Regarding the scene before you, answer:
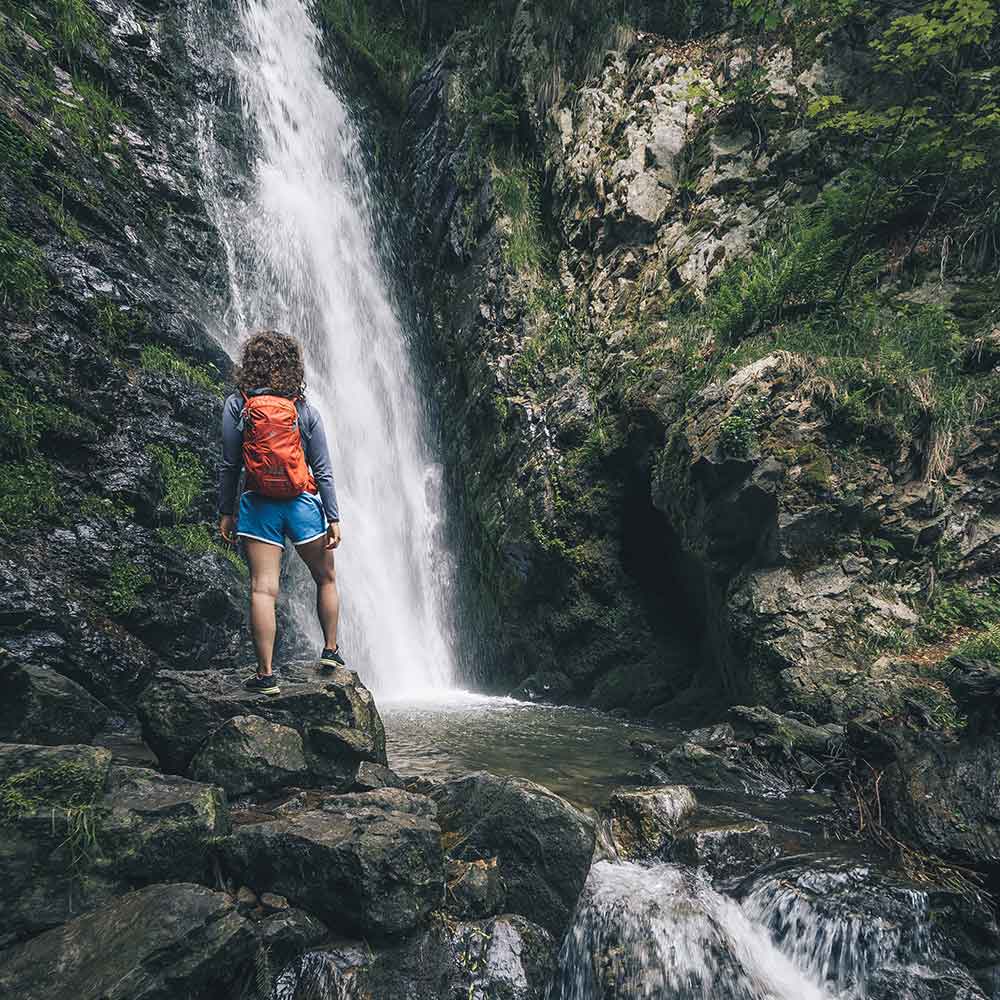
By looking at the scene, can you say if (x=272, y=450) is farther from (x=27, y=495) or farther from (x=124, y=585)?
(x=27, y=495)

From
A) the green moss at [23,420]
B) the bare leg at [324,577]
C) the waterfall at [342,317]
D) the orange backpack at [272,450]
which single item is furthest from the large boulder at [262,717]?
the waterfall at [342,317]

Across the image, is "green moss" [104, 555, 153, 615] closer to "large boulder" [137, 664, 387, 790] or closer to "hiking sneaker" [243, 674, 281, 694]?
"large boulder" [137, 664, 387, 790]

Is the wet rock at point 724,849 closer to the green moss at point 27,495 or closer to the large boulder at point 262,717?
the large boulder at point 262,717

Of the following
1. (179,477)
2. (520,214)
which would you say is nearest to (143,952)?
(179,477)

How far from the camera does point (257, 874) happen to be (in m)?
2.82

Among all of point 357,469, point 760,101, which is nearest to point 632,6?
point 760,101

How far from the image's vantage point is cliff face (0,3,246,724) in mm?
4977

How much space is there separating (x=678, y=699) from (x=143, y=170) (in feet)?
34.2

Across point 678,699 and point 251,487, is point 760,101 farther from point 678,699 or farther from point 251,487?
point 251,487

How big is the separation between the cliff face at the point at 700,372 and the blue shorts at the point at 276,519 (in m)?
4.28

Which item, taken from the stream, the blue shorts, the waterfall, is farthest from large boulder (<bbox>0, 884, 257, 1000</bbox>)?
the waterfall

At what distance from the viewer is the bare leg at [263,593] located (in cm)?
376

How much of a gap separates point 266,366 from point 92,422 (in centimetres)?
300

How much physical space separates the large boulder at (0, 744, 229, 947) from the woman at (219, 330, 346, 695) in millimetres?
1101
